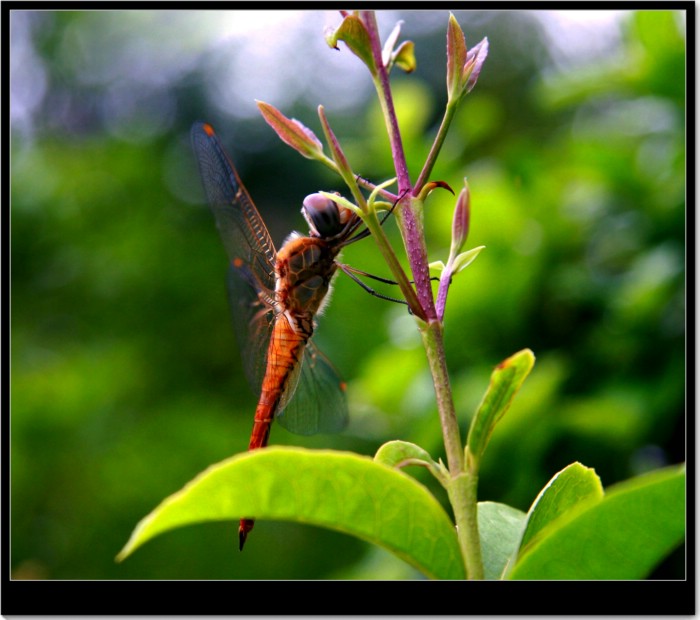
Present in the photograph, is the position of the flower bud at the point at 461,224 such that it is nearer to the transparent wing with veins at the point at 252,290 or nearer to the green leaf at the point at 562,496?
the green leaf at the point at 562,496

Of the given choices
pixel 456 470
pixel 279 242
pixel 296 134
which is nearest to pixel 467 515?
pixel 456 470

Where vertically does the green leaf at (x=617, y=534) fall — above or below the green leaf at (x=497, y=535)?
above

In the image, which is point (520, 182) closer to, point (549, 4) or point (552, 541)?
point (549, 4)

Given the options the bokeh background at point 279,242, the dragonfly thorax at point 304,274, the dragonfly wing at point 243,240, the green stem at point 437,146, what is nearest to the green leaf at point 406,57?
the green stem at point 437,146

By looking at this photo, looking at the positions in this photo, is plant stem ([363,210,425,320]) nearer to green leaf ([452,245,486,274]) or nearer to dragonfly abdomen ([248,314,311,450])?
green leaf ([452,245,486,274])

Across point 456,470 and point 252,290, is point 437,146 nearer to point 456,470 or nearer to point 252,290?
point 456,470

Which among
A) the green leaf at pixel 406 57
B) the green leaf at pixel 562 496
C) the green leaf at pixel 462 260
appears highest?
the green leaf at pixel 406 57

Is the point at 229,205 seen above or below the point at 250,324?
above

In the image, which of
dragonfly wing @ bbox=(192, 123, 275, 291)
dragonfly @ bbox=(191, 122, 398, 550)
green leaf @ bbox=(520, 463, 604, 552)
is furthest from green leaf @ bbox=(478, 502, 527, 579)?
dragonfly wing @ bbox=(192, 123, 275, 291)
